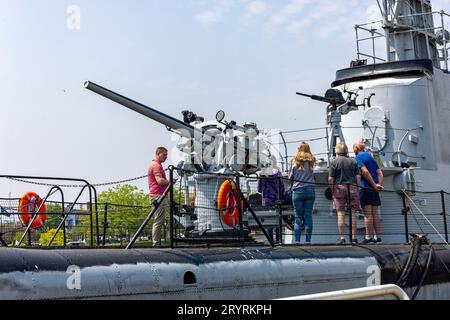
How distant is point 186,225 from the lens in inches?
467

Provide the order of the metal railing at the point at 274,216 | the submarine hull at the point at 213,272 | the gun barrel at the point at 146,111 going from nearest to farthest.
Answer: the submarine hull at the point at 213,272 → the metal railing at the point at 274,216 → the gun barrel at the point at 146,111

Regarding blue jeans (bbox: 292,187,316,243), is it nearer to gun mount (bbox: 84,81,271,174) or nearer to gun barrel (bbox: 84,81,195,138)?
gun mount (bbox: 84,81,271,174)

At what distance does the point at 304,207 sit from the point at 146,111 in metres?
3.47

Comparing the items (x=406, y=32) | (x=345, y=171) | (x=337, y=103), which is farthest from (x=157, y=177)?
(x=406, y=32)

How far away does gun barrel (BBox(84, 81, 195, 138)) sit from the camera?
13164 mm

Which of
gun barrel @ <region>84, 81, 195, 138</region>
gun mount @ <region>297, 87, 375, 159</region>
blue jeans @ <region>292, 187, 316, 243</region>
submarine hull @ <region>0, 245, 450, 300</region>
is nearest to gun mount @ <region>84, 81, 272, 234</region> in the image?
gun barrel @ <region>84, 81, 195, 138</region>

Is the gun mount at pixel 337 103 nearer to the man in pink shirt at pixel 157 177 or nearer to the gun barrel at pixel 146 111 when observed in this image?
the gun barrel at pixel 146 111

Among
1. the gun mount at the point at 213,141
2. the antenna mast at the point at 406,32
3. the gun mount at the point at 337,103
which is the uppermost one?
the antenna mast at the point at 406,32

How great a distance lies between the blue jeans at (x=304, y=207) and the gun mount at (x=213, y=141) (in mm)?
1851

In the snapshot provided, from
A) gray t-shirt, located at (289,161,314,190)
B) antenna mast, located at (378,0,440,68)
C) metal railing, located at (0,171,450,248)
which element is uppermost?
antenna mast, located at (378,0,440,68)

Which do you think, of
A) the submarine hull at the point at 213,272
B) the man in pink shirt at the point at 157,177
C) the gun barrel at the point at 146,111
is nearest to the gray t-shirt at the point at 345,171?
the submarine hull at the point at 213,272

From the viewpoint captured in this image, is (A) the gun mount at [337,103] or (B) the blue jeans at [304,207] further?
(A) the gun mount at [337,103]

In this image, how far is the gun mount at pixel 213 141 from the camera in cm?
1316
